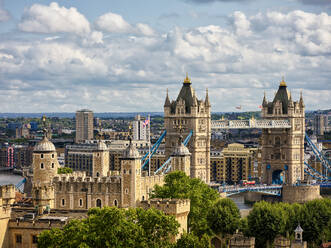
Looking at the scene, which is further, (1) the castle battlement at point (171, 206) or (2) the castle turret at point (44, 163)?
(2) the castle turret at point (44, 163)

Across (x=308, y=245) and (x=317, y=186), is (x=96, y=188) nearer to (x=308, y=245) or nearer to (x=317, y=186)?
(x=308, y=245)

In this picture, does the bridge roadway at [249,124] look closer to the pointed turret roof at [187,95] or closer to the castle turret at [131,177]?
the pointed turret roof at [187,95]

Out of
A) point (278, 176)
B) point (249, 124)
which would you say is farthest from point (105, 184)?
point (278, 176)

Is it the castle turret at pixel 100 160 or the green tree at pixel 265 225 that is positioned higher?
the castle turret at pixel 100 160

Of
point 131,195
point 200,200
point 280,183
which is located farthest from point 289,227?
point 280,183

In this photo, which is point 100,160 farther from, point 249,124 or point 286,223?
point 249,124

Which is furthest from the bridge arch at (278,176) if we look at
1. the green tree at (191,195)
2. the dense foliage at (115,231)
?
the dense foliage at (115,231)

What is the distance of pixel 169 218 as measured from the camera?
7200 centimetres

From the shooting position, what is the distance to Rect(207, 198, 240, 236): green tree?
9756 centimetres

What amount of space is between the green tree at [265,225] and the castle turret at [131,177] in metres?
15.5

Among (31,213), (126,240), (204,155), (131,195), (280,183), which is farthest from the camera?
(280,183)

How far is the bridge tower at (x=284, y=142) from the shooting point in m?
180

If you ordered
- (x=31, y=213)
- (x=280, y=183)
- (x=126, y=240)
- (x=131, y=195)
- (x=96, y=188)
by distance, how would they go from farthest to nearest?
(x=280, y=183)
(x=96, y=188)
(x=131, y=195)
(x=31, y=213)
(x=126, y=240)

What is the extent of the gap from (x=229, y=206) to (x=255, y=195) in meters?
71.7
